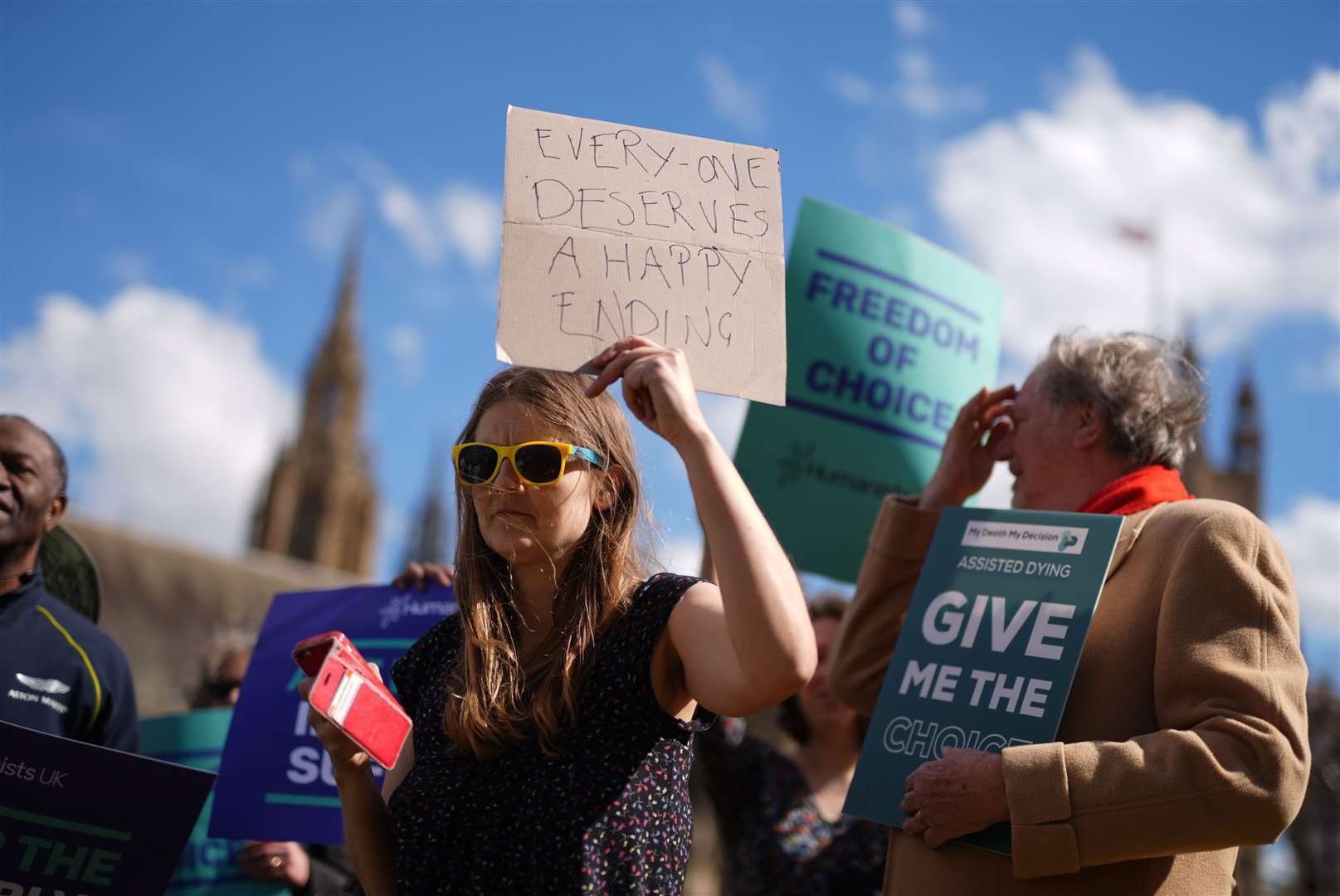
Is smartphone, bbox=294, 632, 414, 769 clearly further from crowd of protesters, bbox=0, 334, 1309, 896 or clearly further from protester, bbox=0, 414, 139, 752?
protester, bbox=0, 414, 139, 752

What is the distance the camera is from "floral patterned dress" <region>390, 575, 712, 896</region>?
207 cm

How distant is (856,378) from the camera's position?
14.6 feet

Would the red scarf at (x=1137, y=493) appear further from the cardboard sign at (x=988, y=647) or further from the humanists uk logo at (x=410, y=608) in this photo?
the humanists uk logo at (x=410, y=608)

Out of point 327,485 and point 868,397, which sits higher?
point 327,485

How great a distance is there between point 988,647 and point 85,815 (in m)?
1.77

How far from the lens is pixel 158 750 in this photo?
3.86 meters

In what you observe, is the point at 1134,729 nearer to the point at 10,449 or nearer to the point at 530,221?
the point at 530,221

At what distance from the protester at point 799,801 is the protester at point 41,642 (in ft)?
5.39

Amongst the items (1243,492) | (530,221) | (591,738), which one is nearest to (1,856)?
(591,738)

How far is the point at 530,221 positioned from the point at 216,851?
2.24m

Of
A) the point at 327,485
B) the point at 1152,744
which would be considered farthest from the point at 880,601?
the point at 327,485

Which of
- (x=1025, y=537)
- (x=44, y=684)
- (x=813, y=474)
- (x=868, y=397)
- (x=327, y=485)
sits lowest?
(x=44, y=684)

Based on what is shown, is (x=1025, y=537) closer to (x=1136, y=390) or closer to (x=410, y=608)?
(x=1136, y=390)

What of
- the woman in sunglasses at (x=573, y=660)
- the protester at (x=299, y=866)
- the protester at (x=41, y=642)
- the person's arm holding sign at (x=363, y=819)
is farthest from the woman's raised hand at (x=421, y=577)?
the person's arm holding sign at (x=363, y=819)
